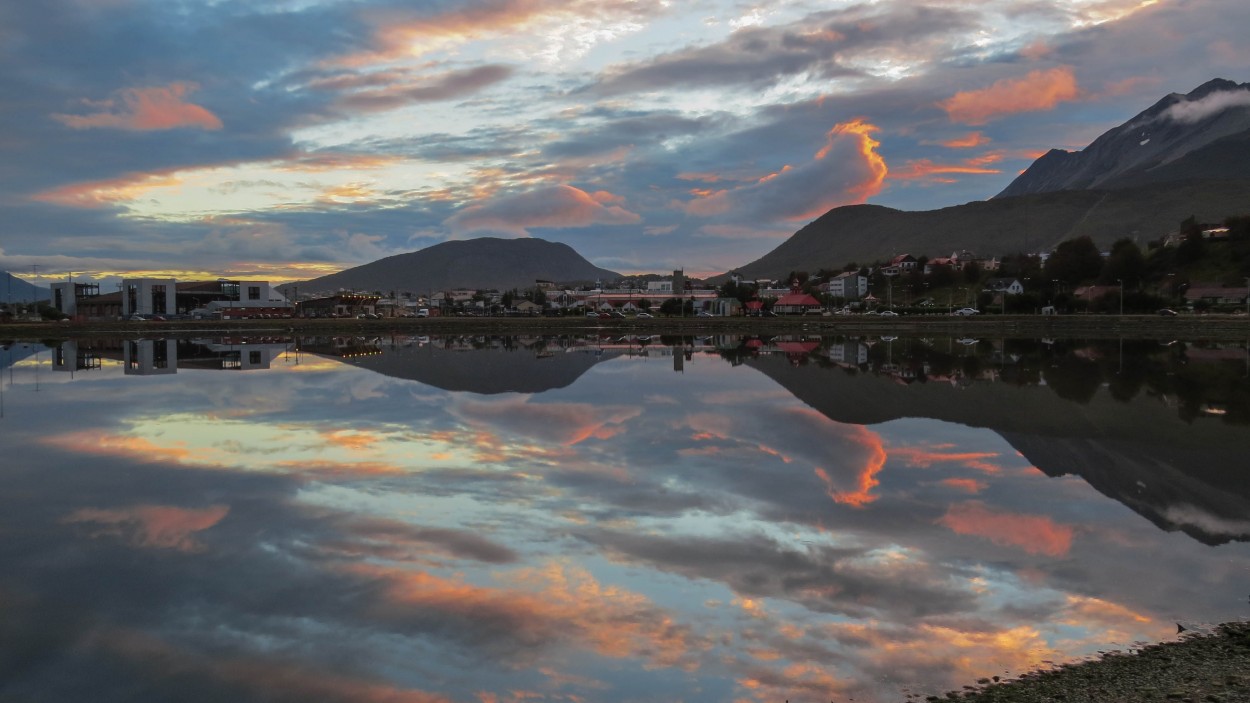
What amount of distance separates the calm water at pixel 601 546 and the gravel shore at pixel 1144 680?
0.29 meters

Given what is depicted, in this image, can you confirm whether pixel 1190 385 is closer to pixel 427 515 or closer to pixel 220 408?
pixel 427 515

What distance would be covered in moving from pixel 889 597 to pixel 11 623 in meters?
8.69

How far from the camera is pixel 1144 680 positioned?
6.46m

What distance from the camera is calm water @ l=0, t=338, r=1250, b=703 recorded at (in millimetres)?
7117

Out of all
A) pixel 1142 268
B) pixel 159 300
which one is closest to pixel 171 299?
pixel 159 300

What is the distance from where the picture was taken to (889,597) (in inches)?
338

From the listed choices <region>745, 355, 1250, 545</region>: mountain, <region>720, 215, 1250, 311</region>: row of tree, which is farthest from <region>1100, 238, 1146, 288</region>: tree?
<region>745, 355, 1250, 545</region>: mountain

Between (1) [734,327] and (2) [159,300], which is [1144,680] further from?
(2) [159,300]

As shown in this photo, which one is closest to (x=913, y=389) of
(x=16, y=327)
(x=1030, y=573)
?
(x=1030, y=573)

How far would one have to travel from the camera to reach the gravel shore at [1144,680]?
6.14m

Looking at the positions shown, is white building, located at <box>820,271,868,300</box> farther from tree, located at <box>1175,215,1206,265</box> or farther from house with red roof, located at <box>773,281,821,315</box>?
tree, located at <box>1175,215,1206,265</box>

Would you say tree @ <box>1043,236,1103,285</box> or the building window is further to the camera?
the building window

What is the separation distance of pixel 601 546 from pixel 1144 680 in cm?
586

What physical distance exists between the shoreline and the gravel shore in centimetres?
5904
